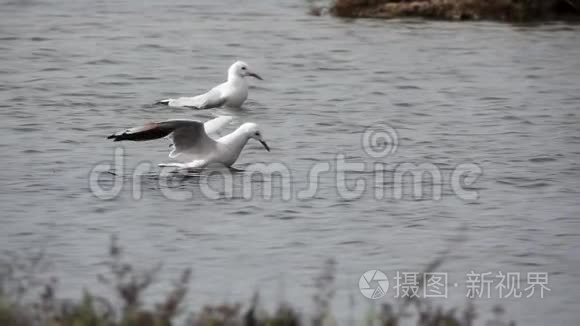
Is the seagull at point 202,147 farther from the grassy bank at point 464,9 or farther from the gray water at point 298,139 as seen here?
the grassy bank at point 464,9

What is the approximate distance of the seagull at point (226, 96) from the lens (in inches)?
589

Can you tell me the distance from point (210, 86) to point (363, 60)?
8.74 ft

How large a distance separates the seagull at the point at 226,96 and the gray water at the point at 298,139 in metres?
0.19

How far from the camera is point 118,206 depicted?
36.1 feet

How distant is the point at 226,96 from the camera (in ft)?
49.3

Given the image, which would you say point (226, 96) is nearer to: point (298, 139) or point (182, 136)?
point (298, 139)

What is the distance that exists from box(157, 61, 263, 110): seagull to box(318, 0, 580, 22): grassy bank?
6.32 metres

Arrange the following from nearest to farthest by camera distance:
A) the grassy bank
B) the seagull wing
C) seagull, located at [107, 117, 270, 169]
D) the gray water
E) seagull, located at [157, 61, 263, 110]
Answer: the gray water
the seagull wing
seagull, located at [107, 117, 270, 169]
seagull, located at [157, 61, 263, 110]
the grassy bank

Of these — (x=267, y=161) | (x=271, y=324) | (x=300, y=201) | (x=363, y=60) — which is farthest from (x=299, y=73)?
(x=271, y=324)

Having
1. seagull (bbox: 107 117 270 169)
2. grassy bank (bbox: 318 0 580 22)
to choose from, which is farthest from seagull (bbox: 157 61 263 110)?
grassy bank (bbox: 318 0 580 22)

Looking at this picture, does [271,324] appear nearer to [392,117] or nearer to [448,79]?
[392,117]

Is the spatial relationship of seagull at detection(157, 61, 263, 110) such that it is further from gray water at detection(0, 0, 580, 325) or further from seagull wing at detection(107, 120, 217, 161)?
seagull wing at detection(107, 120, 217, 161)

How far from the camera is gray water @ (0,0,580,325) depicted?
9.58 metres

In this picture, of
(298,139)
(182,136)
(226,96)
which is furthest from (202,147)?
(226,96)
